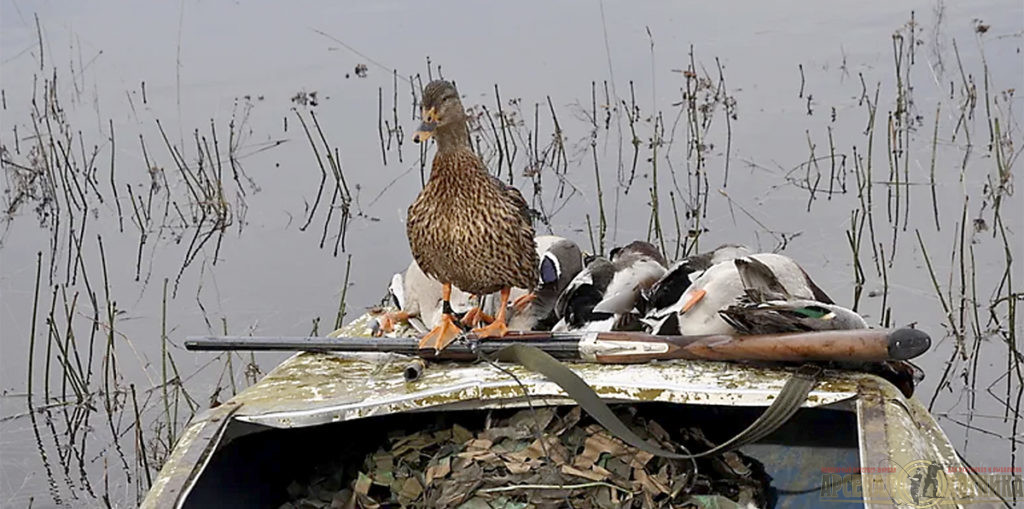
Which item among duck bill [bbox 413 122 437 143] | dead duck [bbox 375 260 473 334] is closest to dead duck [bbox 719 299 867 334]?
duck bill [bbox 413 122 437 143]

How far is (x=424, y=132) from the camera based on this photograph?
9.82ft

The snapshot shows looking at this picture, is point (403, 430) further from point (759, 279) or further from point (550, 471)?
point (759, 279)

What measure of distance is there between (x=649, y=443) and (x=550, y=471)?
23 cm

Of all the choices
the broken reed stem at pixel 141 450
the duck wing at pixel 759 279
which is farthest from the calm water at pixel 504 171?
the duck wing at pixel 759 279

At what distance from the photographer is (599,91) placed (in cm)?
700

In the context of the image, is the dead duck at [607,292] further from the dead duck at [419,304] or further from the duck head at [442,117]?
the duck head at [442,117]

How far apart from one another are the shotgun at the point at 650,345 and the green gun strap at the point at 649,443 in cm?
7

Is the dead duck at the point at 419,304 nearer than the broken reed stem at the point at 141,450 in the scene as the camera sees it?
Yes

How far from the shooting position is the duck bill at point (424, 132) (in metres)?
2.98

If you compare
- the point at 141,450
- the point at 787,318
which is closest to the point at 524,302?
the point at 787,318

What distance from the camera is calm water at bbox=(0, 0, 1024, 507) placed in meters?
4.52

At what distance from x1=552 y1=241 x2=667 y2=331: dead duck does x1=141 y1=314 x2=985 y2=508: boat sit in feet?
1.08

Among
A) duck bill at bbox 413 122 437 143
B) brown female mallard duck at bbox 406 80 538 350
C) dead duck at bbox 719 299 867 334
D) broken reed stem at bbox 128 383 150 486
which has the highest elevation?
duck bill at bbox 413 122 437 143

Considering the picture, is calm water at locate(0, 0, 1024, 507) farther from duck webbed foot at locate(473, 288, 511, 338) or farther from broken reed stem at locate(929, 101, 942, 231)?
duck webbed foot at locate(473, 288, 511, 338)
